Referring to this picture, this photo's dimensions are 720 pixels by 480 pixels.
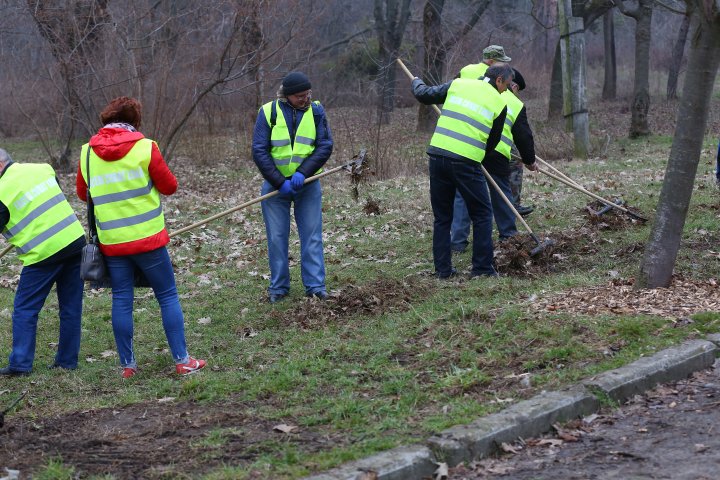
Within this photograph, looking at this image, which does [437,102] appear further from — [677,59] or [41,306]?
[677,59]

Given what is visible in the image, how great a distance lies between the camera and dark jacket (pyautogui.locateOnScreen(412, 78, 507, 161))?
8211mm

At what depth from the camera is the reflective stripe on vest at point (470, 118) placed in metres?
8.15

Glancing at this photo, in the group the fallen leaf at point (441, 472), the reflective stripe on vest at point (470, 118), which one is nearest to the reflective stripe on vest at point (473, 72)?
the reflective stripe on vest at point (470, 118)

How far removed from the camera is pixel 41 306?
682 cm

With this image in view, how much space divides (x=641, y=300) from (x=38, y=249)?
446 centimetres

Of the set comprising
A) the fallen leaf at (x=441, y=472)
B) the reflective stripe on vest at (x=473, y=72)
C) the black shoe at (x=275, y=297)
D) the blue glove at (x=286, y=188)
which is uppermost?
the reflective stripe on vest at (x=473, y=72)

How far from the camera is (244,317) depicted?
795 cm

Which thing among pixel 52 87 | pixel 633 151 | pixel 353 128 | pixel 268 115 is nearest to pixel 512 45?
pixel 353 128

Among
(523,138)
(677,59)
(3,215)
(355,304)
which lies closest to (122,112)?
(3,215)

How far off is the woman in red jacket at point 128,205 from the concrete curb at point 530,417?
2.51m

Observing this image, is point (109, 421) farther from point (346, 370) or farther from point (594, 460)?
point (594, 460)

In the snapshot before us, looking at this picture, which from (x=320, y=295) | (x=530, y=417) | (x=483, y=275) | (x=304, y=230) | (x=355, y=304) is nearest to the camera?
(x=530, y=417)

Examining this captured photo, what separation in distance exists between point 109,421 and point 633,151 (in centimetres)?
1537

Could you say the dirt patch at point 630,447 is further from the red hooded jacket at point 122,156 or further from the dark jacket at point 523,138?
the dark jacket at point 523,138
